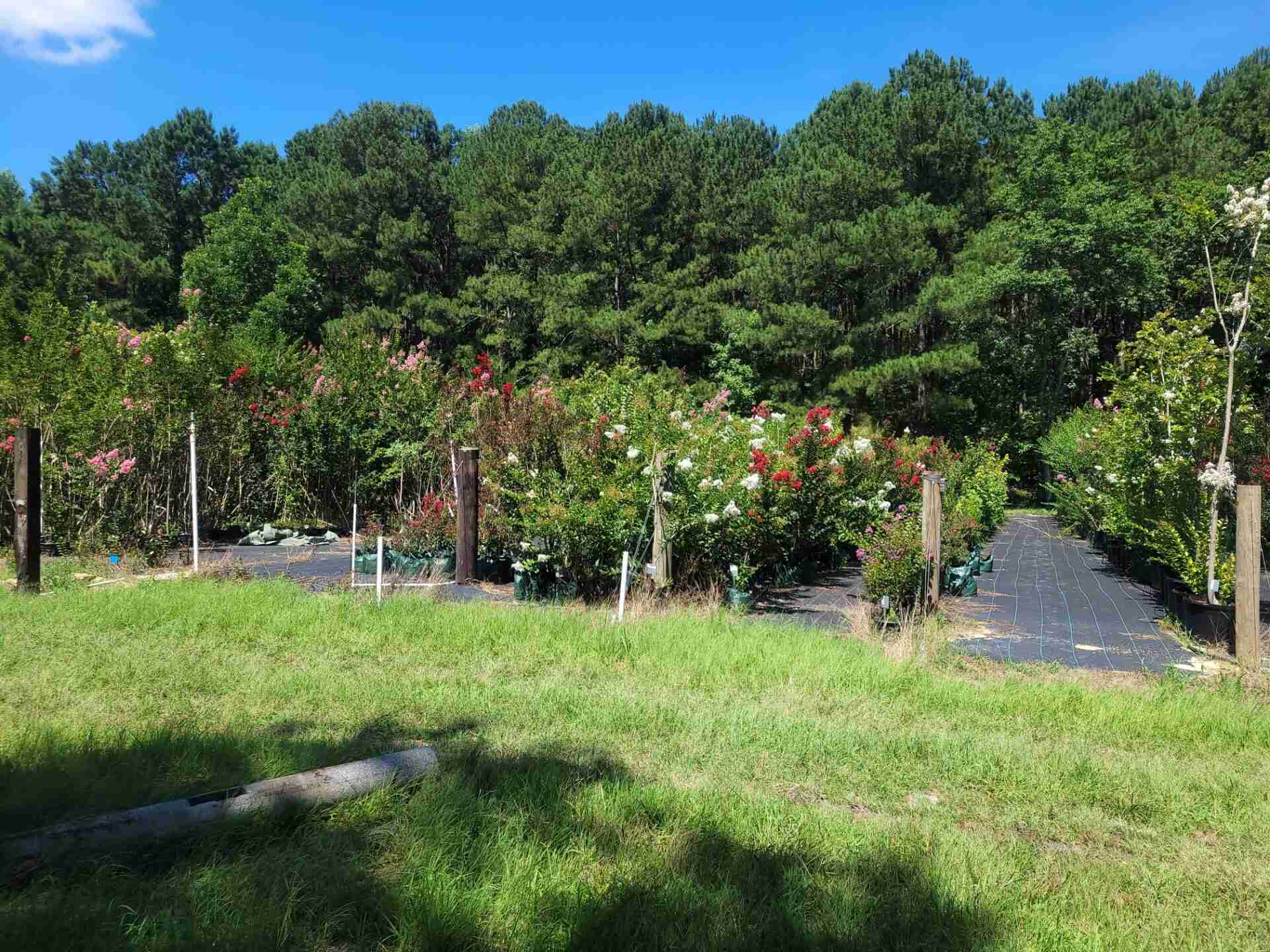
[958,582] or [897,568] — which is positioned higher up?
[897,568]

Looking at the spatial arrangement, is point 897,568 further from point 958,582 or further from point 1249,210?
point 1249,210

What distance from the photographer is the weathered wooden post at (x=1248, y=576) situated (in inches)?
226

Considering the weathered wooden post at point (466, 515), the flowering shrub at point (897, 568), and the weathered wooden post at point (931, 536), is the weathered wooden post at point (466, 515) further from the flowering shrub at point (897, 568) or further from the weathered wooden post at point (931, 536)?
the weathered wooden post at point (931, 536)

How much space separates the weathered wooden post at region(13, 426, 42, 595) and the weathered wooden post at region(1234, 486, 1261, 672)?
890 centimetres

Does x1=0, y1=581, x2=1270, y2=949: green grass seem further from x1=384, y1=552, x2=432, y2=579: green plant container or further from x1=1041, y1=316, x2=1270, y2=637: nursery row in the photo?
x1=384, y1=552, x2=432, y2=579: green plant container

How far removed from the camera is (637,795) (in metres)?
3.17

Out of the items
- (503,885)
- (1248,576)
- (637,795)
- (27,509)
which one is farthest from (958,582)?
(27,509)

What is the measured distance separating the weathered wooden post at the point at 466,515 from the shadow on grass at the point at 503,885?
17.7 ft

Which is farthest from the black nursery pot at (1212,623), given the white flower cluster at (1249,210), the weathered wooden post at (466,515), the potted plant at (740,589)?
the weathered wooden post at (466,515)

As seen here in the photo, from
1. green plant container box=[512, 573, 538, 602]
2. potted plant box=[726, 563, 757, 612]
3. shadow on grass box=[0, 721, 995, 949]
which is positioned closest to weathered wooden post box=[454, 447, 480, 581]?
green plant container box=[512, 573, 538, 602]

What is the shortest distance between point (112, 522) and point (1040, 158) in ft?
80.8

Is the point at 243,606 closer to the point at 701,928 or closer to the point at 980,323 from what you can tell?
the point at 701,928

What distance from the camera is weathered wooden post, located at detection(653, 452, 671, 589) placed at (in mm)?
7242

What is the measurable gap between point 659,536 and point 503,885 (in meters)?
4.85
